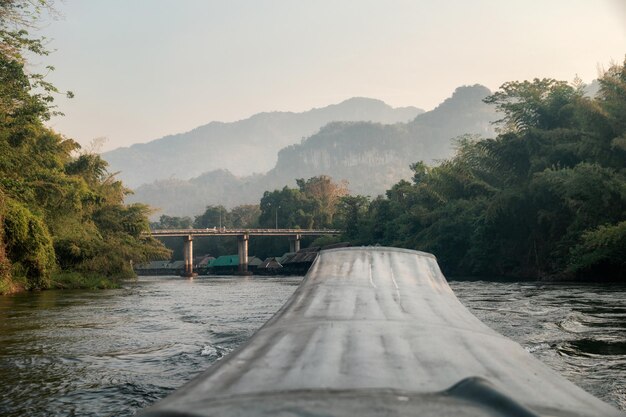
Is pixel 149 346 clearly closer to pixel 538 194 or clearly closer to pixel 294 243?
pixel 538 194

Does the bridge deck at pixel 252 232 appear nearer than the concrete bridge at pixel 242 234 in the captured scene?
No

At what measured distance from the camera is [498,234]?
34656 millimetres

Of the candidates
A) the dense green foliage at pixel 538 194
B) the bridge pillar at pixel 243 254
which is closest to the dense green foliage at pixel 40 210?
the dense green foliage at pixel 538 194

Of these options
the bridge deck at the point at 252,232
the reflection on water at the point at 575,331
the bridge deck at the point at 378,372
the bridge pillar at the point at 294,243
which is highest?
the bridge deck at the point at 252,232

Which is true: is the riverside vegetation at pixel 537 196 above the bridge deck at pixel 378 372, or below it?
above

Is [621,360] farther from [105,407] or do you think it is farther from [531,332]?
[105,407]

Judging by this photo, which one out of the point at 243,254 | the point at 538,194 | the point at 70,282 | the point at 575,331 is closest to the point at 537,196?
the point at 538,194

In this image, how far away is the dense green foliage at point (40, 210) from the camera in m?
20.6

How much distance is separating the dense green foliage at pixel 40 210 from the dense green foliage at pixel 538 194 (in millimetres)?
21306

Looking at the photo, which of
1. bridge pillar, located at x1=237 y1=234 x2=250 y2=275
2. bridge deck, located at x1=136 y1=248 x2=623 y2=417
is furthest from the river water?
bridge pillar, located at x1=237 y1=234 x2=250 y2=275

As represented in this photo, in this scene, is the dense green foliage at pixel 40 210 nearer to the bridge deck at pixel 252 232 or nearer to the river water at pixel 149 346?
the river water at pixel 149 346

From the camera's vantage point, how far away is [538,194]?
96.5 ft

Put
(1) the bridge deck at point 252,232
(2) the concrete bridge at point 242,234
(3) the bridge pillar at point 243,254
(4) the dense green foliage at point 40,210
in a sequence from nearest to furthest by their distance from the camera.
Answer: (4) the dense green foliage at point 40,210, (2) the concrete bridge at point 242,234, (1) the bridge deck at point 252,232, (3) the bridge pillar at point 243,254

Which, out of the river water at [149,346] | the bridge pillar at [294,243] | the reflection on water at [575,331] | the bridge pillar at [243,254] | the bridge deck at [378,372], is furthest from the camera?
the bridge pillar at [294,243]
